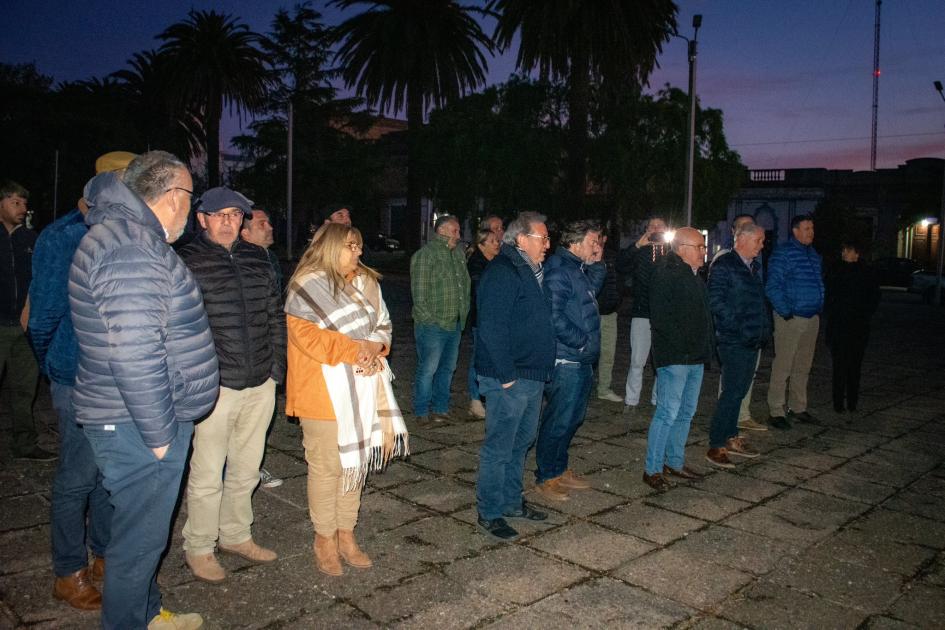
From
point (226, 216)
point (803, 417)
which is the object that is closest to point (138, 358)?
point (226, 216)

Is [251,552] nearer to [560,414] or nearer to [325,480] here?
[325,480]

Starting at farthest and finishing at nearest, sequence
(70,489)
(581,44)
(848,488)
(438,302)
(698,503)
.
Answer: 1. (581,44)
2. (438,302)
3. (848,488)
4. (698,503)
5. (70,489)

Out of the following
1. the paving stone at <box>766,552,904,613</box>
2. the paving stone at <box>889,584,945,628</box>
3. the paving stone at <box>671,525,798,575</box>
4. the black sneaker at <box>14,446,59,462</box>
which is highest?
the black sneaker at <box>14,446,59,462</box>

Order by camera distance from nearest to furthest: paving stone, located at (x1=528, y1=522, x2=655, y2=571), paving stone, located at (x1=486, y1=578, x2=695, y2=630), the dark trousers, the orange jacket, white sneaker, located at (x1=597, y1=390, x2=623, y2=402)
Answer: paving stone, located at (x1=486, y1=578, x2=695, y2=630), the orange jacket, paving stone, located at (x1=528, y1=522, x2=655, y2=571), the dark trousers, white sneaker, located at (x1=597, y1=390, x2=623, y2=402)

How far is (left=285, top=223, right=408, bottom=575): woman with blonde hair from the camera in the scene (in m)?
3.84

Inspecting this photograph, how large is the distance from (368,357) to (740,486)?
3304 mm

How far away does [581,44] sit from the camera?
22.9 metres

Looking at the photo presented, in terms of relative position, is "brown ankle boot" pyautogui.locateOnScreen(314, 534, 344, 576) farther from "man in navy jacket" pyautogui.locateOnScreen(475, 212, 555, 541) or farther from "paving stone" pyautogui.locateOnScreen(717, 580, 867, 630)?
"paving stone" pyautogui.locateOnScreen(717, 580, 867, 630)

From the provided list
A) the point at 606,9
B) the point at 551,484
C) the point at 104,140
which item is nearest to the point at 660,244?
the point at 551,484

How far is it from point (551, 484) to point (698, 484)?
4.02 feet

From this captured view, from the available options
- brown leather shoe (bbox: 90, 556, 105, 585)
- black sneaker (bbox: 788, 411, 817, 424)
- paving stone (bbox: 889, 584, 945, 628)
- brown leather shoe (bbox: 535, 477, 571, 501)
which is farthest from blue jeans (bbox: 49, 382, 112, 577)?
black sneaker (bbox: 788, 411, 817, 424)

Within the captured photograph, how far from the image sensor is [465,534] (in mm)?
4574

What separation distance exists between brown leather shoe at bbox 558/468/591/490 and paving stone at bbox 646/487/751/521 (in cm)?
46

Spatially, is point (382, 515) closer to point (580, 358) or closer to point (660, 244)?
point (580, 358)
